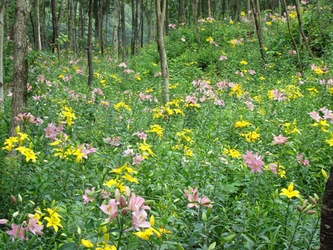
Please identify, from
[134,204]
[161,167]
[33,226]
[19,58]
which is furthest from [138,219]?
[19,58]

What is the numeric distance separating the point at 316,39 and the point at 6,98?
7.99m

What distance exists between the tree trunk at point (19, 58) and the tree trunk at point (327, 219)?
320cm

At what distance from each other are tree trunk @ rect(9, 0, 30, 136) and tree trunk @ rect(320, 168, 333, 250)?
3.20 meters

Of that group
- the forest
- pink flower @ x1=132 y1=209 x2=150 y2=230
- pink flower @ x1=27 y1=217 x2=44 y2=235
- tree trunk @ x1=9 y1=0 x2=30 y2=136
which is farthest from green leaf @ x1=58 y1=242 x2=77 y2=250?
tree trunk @ x1=9 y1=0 x2=30 y2=136

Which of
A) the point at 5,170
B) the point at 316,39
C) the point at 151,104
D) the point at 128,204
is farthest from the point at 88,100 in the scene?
the point at 316,39

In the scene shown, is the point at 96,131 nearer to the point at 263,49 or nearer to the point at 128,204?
the point at 128,204

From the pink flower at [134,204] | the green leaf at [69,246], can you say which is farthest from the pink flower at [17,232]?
the pink flower at [134,204]

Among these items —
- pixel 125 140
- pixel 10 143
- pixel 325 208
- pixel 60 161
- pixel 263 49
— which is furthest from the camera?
pixel 263 49

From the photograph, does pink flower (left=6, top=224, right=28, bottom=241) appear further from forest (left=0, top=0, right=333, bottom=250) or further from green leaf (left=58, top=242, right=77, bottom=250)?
green leaf (left=58, top=242, right=77, bottom=250)

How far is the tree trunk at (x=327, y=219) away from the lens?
161cm

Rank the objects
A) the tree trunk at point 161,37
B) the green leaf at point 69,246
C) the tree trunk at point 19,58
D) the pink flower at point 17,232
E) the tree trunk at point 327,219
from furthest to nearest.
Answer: the tree trunk at point 161,37
the tree trunk at point 19,58
the pink flower at point 17,232
the green leaf at point 69,246
the tree trunk at point 327,219

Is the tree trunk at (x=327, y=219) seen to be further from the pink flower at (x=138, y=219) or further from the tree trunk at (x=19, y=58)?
the tree trunk at (x=19, y=58)

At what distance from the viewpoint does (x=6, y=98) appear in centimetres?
619

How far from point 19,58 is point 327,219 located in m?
3.50
